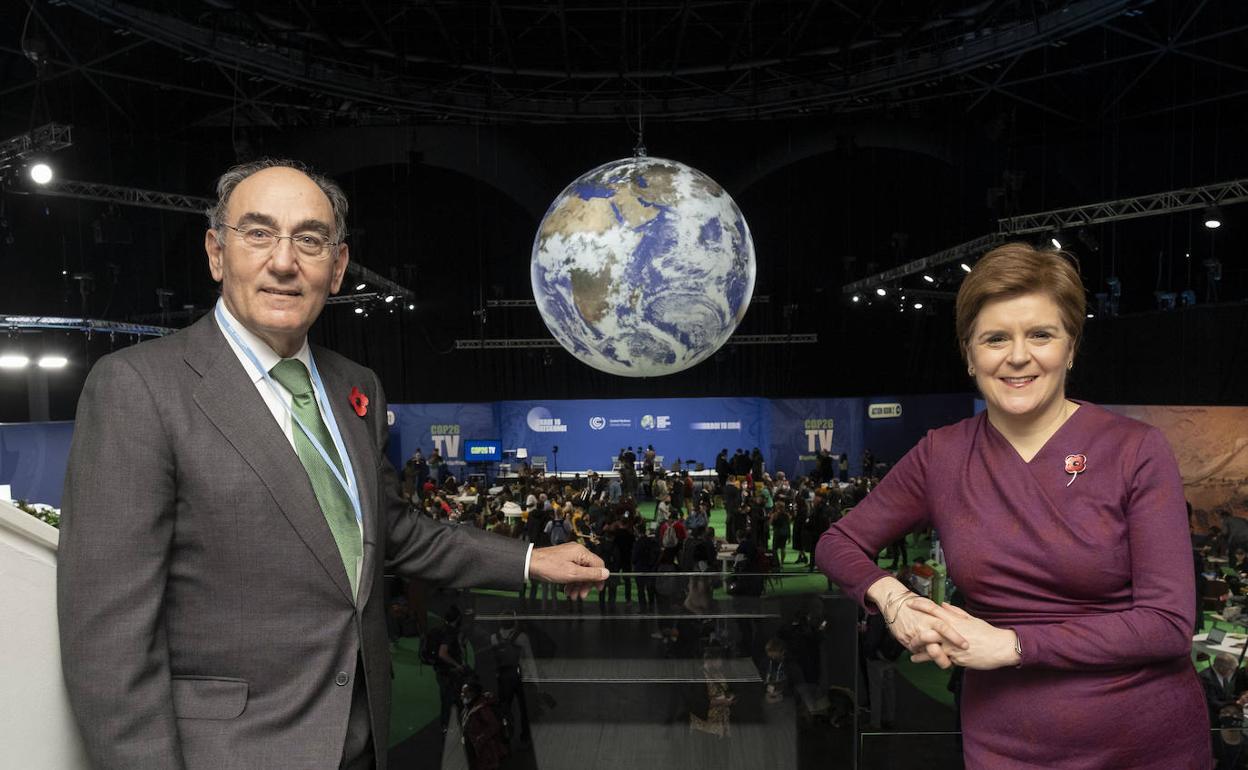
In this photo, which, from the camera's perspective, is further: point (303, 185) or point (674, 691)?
point (674, 691)

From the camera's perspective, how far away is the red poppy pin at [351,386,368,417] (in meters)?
1.49

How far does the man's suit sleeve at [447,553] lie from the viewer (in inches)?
64.0

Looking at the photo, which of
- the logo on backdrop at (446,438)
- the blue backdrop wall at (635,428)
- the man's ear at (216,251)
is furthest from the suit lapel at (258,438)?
the logo on backdrop at (446,438)

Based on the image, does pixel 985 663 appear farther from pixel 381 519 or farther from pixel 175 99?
pixel 175 99

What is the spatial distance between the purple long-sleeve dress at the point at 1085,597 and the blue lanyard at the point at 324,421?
101cm

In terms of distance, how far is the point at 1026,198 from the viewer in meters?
14.5

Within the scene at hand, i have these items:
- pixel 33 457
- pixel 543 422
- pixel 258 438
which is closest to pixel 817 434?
pixel 543 422

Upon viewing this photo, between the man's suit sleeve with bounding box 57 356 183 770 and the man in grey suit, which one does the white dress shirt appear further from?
the man's suit sleeve with bounding box 57 356 183 770

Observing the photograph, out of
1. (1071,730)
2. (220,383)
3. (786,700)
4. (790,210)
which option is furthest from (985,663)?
(790,210)

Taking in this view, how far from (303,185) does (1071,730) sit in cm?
148

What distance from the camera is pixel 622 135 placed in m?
15.2

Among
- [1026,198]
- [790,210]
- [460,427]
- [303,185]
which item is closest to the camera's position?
[303,185]

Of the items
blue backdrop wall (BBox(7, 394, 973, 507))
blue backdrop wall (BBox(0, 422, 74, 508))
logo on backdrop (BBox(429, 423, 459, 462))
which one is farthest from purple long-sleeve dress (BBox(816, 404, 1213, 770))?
logo on backdrop (BBox(429, 423, 459, 462))

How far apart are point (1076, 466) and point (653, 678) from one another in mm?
2282
